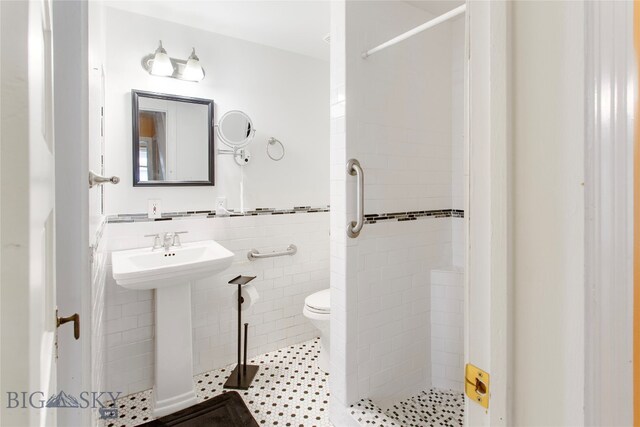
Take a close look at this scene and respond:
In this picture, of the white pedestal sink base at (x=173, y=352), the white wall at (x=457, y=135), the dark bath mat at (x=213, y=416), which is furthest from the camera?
the white wall at (x=457, y=135)

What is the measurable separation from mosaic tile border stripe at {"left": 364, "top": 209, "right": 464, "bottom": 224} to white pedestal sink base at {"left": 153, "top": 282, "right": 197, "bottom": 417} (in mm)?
1163

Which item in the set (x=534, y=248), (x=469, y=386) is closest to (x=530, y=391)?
(x=469, y=386)

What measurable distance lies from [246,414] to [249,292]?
0.71 meters

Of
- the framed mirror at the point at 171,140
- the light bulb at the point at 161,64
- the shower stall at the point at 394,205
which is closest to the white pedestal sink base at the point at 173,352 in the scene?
the framed mirror at the point at 171,140

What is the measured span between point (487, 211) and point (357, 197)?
1125 mm

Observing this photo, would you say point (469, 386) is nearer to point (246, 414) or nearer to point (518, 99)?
point (518, 99)

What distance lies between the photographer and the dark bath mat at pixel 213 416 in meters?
Answer: 1.71

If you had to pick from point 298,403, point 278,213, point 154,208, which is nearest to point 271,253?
point 278,213

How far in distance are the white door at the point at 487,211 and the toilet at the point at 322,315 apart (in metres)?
1.57

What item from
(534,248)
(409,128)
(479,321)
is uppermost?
(409,128)

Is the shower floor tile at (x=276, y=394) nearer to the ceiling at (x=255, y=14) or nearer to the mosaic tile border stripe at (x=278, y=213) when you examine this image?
the mosaic tile border stripe at (x=278, y=213)

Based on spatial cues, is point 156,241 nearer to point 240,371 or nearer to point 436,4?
point 240,371

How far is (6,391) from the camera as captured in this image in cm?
27

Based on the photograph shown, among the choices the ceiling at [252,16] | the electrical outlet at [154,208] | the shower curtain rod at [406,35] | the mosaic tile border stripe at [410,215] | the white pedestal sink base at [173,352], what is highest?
the ceiling at [252,16]
